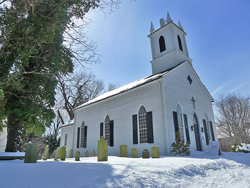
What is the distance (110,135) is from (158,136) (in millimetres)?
5235

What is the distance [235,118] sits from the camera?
30.8m

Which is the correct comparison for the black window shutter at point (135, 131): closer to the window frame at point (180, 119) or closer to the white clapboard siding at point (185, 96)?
the white clapboard siding at point (185, 96)

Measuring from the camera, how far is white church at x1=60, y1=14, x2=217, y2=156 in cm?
1220

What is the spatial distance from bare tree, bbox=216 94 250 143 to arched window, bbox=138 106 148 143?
24163 millimetres

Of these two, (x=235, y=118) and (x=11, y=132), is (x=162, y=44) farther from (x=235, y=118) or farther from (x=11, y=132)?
(x=235, y=118)

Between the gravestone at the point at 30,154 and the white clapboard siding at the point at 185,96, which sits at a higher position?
the white clapboard siding at the point at 185,96

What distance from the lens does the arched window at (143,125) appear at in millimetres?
12701

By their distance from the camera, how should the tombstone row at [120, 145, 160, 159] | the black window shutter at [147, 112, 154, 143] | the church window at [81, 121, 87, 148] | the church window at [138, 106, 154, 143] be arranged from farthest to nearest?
the church window at [81, 121, 87, 148] < the church window at [138, 106, 154, 143] < the black window shutter at [147, 112, 154, 143] < the tombstone row at [120, 145, 160, 159]

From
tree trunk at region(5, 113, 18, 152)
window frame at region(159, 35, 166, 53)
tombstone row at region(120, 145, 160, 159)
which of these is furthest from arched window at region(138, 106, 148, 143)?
tree trunk at region(5, 113, 18, 152)

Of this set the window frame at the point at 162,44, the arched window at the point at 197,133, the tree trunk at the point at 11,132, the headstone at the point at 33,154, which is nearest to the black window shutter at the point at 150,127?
the arched window at the point at 197,133

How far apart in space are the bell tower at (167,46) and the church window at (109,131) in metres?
7.10

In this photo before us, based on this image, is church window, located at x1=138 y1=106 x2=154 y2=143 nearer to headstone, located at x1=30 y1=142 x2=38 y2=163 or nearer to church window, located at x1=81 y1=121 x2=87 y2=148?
church window, located at x1=81 y1=121 x2=87 y2=148

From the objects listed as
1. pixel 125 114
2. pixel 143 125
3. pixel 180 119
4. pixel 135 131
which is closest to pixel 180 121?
pixel 180 119

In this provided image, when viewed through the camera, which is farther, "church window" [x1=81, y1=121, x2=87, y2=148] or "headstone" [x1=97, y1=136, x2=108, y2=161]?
"church window" [x1=81, y1=121, x2=87, y2=148]
